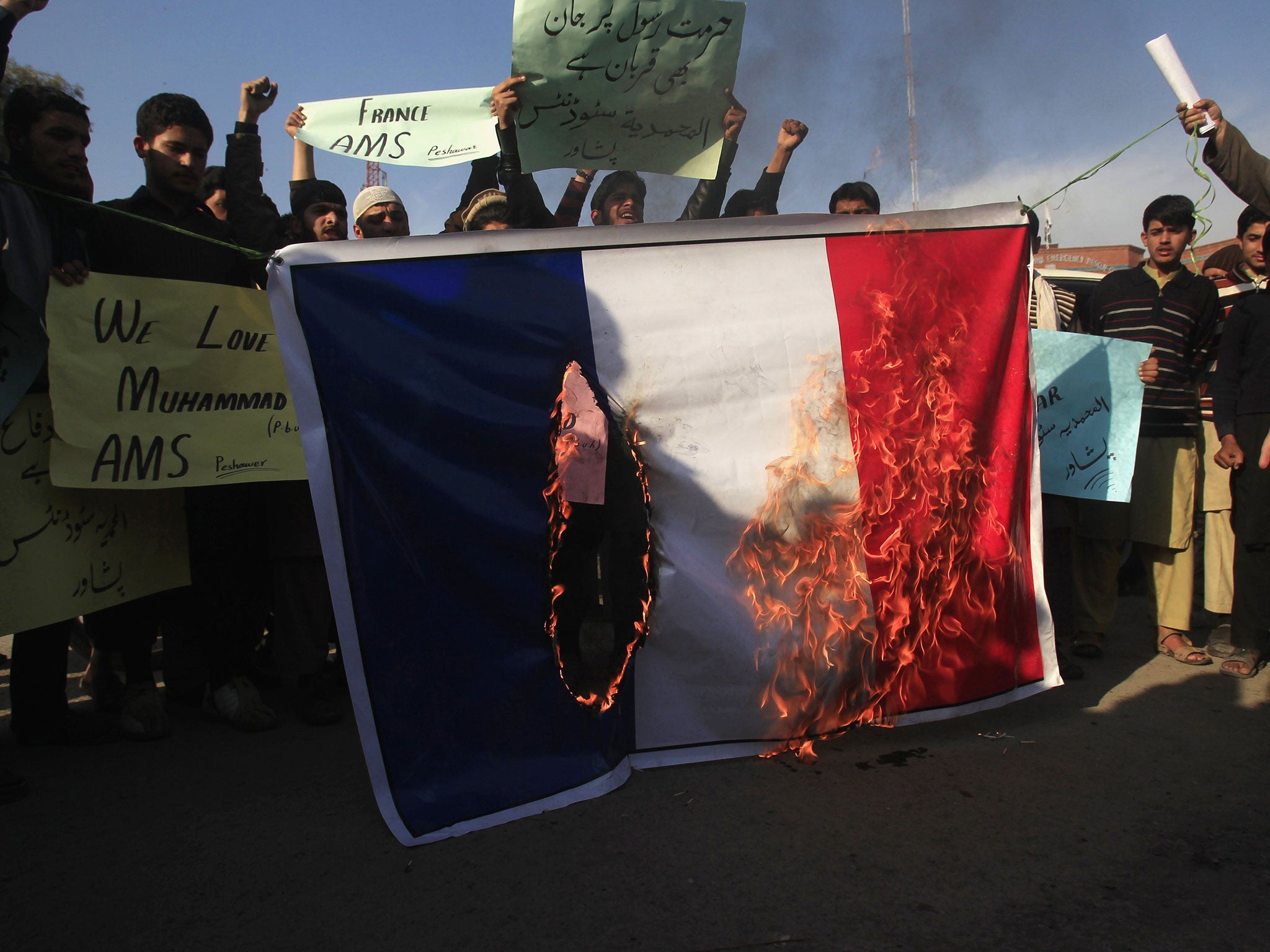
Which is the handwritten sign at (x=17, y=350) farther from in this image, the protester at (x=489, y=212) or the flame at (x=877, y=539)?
the flame at (x=877, y=539)

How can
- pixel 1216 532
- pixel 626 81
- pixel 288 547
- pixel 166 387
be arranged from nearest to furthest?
pixel 166 387 < pixel 288 547 < pixel 626 81 < pixel 1216 532

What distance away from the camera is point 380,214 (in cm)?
392

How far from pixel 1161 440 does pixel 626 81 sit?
3.03m

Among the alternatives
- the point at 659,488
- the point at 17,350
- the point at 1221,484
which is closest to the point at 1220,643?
the point at 1221,484

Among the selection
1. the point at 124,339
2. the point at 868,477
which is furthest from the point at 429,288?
the point at 868,477

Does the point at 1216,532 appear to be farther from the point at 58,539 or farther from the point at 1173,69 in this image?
the point at 58,539

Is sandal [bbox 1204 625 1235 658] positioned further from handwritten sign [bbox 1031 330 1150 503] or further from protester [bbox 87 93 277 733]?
Result: protester [bbox 87 93 277 733]

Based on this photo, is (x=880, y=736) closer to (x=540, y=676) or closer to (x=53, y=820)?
(x=540, y=676)

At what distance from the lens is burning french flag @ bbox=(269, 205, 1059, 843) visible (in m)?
2.59

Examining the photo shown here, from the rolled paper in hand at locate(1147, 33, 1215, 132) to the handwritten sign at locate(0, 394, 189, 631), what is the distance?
14.2 feet

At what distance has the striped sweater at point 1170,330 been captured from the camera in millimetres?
4121

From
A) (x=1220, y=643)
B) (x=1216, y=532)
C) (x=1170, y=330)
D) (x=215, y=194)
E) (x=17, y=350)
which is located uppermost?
(x=215, y=194)

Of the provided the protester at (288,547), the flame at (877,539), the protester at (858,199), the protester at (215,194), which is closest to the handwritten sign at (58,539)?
the protester at (288,547)

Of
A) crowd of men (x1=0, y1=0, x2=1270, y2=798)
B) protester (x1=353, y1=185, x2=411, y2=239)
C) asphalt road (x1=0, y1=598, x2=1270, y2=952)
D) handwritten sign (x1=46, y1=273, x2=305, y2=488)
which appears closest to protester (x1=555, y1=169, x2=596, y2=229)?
crowd of men (x1=0, y1=0, x2=1270, y2=798)
